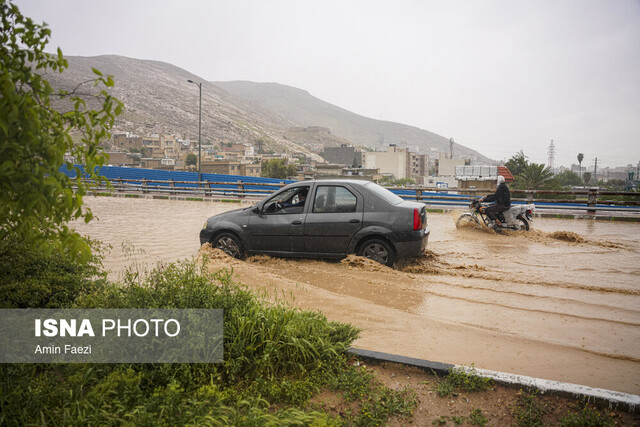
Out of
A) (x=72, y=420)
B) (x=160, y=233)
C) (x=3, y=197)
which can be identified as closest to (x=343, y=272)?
(x=72, y=420)

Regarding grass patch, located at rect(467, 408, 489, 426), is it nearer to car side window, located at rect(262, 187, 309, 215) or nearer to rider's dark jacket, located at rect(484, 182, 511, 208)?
car side window, located at rect(262, 187, 309, 215)

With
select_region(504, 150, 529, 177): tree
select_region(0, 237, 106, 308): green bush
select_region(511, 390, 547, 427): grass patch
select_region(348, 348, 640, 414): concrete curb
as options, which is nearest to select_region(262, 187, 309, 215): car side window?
select_region(0, 237, 106, 308): green bush

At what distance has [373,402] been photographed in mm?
3047

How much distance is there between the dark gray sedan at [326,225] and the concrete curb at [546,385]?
385cm

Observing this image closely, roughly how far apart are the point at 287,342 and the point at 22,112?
2.51 m

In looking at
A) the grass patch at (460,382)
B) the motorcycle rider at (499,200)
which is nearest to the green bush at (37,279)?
the grass patch at (460,382)

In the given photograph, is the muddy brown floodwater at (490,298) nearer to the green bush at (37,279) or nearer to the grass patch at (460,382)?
the grass patch at (460,382)

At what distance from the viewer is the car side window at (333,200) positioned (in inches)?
303

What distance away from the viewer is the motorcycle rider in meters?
12.2

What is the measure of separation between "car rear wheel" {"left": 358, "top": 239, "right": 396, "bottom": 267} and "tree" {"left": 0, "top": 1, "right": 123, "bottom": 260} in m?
5.37

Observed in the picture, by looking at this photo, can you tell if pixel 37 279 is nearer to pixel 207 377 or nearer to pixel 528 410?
pixel 207 377

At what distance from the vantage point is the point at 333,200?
25.5 feet

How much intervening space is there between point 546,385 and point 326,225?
4875 millimetres

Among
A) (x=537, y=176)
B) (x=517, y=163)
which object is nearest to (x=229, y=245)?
(x=537, y=176)
